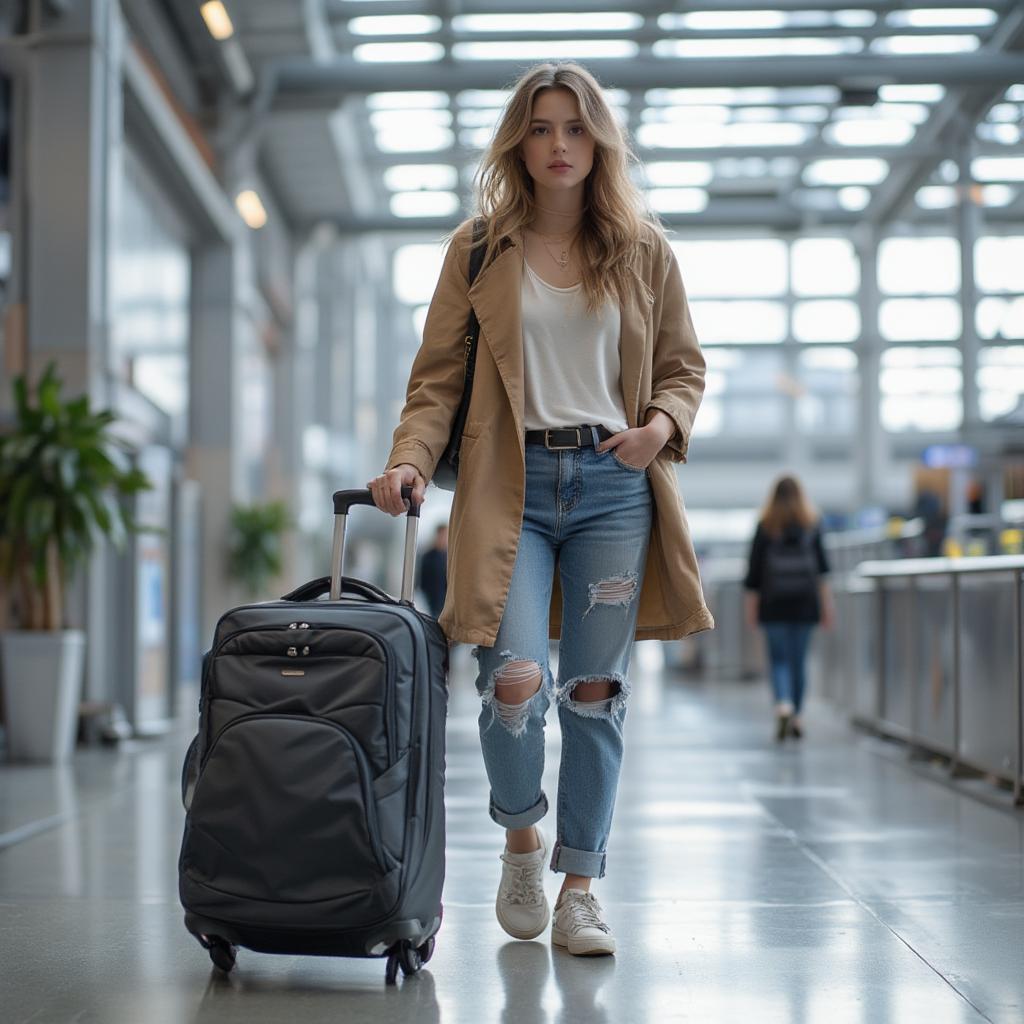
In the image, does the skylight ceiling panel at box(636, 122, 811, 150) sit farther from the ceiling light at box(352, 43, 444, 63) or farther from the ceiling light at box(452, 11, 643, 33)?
the ceiling light at box(352, 43, 444, 63)

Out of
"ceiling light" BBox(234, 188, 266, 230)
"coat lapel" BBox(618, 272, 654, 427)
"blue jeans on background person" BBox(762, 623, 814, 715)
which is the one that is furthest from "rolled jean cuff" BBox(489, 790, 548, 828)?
"ceiling light" BBox(234, 188, 266, 230)

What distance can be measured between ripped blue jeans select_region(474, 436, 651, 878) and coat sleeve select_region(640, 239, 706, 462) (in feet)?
0.73

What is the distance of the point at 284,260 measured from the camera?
21.9 m

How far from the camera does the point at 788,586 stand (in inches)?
337

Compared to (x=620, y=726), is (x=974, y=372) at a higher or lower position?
higher

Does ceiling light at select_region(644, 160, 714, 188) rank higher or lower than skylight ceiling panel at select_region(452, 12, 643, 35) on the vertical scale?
higher

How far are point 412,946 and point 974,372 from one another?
16985 millimetres

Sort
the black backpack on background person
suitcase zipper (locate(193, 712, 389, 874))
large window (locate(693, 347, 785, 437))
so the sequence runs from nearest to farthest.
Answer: suitcase zipper (locate(193, 712, 389, 874)) → the black backpack on background person → large window (locate(693, 347, 785, 437))

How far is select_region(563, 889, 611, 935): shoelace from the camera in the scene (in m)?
2.97

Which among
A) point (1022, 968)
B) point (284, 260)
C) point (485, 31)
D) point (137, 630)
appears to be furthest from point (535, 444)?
point (284, 260)

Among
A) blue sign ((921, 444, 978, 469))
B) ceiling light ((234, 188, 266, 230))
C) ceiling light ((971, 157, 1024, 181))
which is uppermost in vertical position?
ceiling light ((971, 157, 1024, 181))

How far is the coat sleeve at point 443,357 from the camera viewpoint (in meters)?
2.98

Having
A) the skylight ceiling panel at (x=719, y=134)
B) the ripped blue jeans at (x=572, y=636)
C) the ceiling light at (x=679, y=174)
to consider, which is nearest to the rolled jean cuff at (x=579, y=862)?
the ripped blue jeans at (x=572, y=636)

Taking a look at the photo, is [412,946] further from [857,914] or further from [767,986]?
[857,914]
